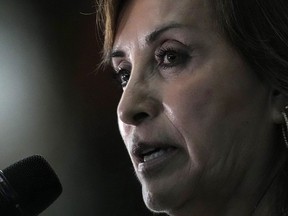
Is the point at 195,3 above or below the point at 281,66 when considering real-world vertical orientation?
above

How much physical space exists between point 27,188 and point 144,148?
24 cm

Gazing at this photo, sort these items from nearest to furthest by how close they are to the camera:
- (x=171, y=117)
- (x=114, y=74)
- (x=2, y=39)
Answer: (x=171, y=117), (x=114, y=74), (x=2, y=39)

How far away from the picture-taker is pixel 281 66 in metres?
1.06

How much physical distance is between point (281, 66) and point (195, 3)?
21cm

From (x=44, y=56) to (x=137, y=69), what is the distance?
32.9 inches

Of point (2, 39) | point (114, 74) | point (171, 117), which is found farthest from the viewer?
point (2, 39)

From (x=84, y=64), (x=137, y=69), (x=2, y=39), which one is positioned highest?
(x=137, y=69)

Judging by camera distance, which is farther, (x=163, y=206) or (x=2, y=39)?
(x=2, y=39)

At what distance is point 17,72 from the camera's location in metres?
1.83

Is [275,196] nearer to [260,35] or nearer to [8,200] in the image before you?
[260,35]

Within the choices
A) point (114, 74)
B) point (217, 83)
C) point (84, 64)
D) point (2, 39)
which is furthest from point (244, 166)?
point (2, 39)

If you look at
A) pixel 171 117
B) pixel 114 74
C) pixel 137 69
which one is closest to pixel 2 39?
pixel 114 74

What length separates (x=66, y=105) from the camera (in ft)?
6.15

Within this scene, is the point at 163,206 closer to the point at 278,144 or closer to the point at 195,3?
the point at 278,144
